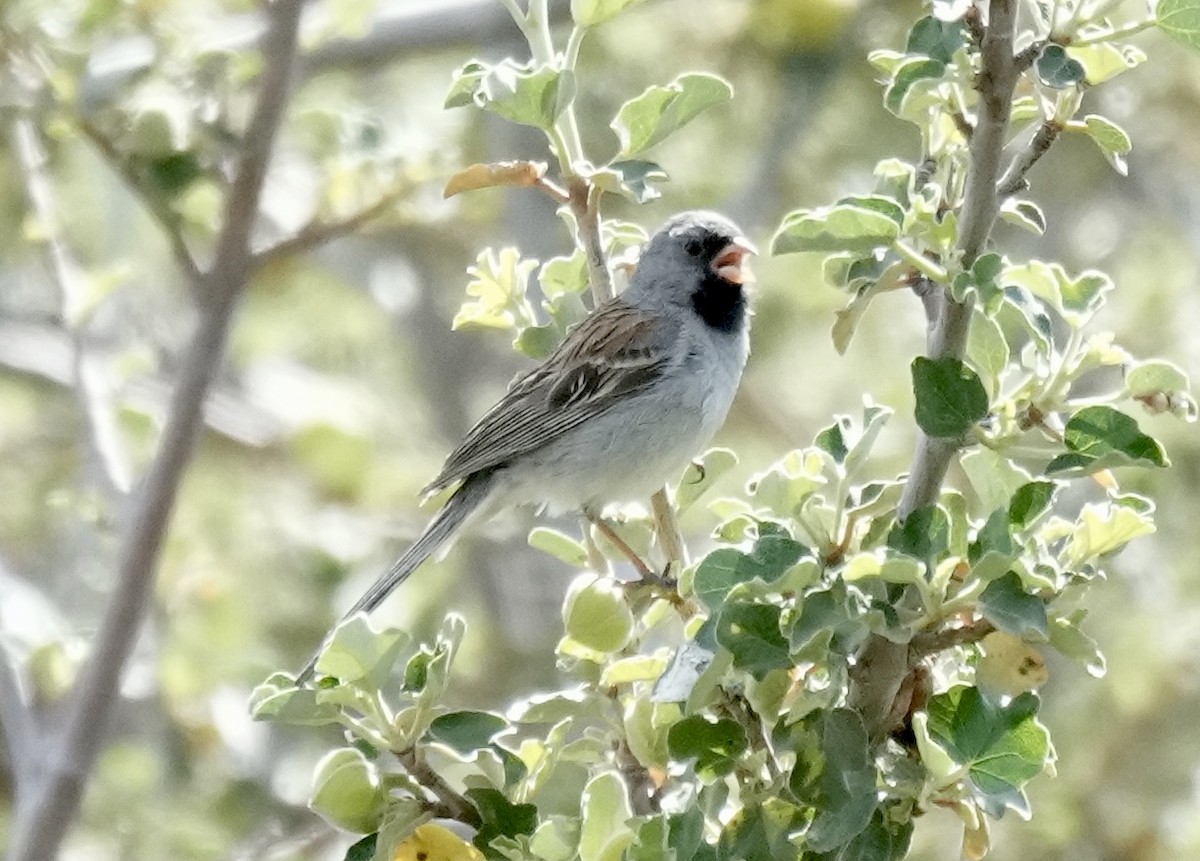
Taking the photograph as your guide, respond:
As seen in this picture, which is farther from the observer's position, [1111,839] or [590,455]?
[1111,839]

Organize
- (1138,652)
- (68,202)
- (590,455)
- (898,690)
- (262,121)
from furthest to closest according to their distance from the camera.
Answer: (68,202) < (1138,652) < (590,455) < (262,121) < (898,690)

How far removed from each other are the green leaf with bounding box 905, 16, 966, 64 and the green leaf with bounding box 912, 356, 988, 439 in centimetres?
23

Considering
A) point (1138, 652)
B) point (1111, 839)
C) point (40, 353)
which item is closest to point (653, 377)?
point (1138, 652)

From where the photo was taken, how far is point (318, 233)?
2.37 metres

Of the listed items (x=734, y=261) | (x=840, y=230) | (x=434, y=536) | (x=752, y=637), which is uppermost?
(x=840, y=230)

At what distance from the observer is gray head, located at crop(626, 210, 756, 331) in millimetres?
3107

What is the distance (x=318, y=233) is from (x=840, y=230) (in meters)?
1.26

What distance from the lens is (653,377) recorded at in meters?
3.05

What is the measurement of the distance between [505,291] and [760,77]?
3031 millimetres

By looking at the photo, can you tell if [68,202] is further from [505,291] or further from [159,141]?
[505,291]

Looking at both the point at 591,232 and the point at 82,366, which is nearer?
the point at 591,232

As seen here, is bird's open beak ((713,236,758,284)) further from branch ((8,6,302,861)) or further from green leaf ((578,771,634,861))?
green leaf ((578,771,634,861))

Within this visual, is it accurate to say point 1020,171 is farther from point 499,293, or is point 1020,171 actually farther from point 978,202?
point 499,293

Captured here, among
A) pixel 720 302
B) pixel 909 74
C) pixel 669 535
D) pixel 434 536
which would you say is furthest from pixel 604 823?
pixel 720 302
